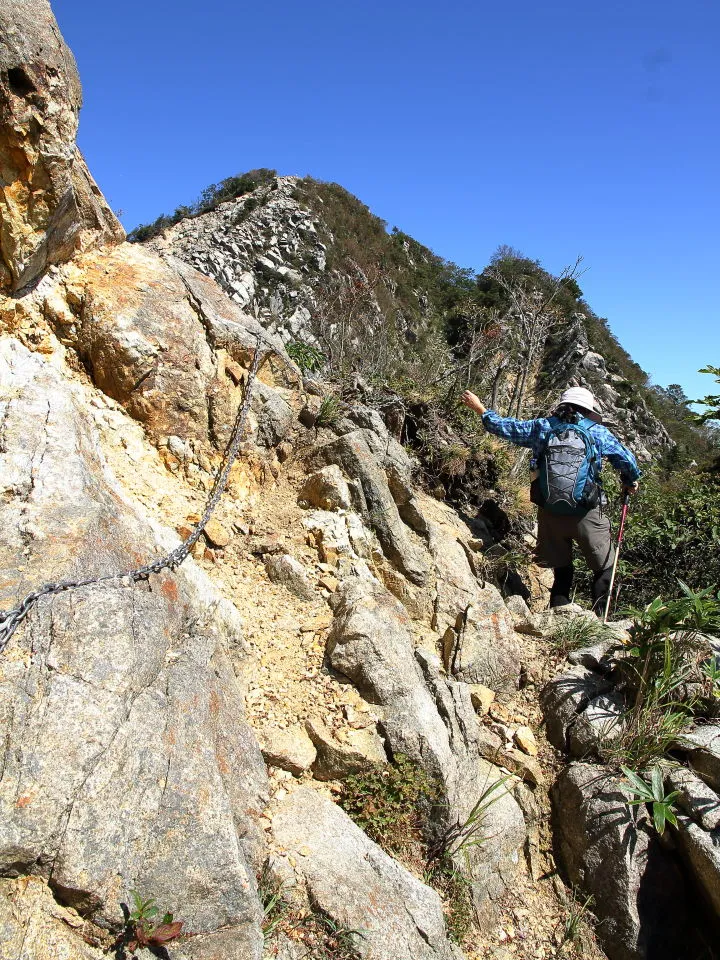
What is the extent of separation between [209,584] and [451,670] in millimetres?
1778

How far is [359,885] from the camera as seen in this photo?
8.86ft

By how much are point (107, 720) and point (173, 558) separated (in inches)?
40.6

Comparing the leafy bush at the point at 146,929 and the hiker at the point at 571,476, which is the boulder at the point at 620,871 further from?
the leafy bush at the point at 146,929

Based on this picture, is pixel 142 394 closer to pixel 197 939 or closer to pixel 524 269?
pixel 197 939

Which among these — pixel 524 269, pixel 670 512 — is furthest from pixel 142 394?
pixel 524 269

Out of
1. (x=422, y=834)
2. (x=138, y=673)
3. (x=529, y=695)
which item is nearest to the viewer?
(x=138, y=673)

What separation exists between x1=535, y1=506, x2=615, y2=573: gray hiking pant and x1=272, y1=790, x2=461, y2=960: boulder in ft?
10.4

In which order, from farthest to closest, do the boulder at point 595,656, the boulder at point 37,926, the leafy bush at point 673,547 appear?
the leafy bush at point 673,547
the boulder at point 595,656
the boulder at point 37,926

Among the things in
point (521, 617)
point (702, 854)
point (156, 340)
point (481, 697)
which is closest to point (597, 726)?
point (481, 697)

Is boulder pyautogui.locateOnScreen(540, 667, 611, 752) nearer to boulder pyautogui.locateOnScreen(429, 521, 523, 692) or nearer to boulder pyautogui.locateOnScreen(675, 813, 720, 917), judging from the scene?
boulder pyautogui.locateOnScreen(429, 521, 523, 692)

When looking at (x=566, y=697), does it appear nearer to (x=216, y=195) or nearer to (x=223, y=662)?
(x=223, y=662)

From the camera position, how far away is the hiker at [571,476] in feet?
16.7

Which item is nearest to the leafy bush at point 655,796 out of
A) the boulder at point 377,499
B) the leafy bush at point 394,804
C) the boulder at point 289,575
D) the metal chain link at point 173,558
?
the leafy bush at point 394,804

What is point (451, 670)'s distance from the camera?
4.22 m
